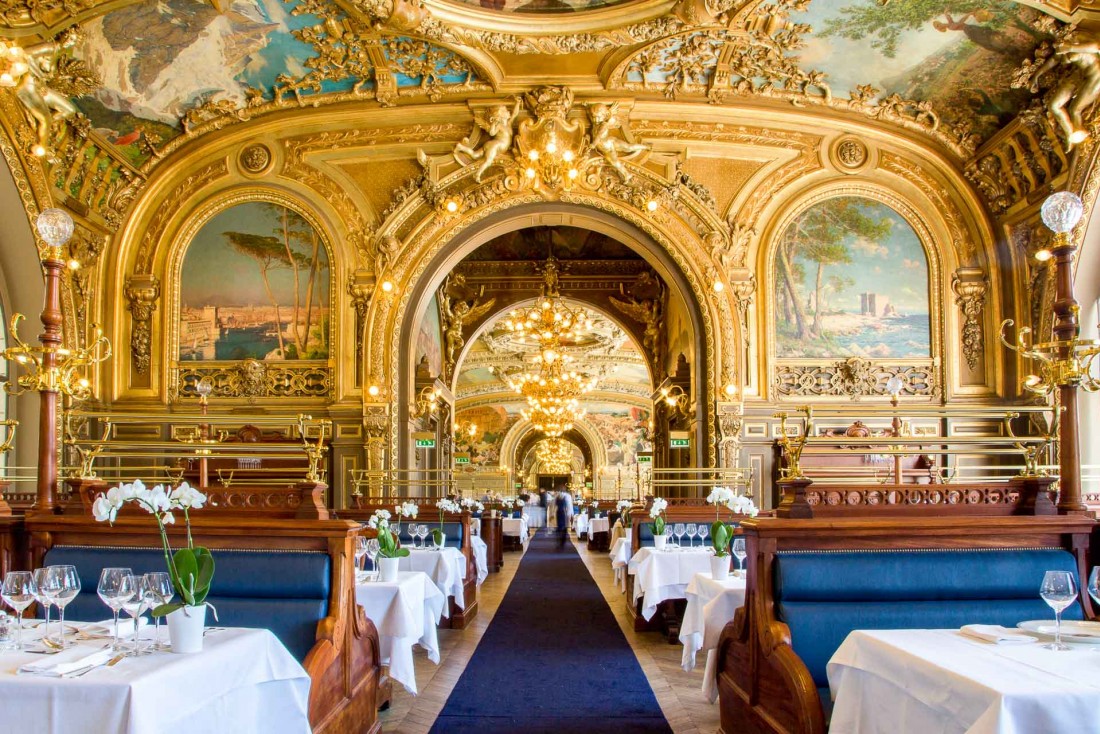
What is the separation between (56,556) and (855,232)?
11.8 meters

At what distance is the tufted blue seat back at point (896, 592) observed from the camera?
162 inches

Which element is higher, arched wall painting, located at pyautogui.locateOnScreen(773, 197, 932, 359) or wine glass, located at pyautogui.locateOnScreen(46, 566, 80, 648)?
arched wall painting, located at pyautogui.locateOnScreen(773, 197, 932, 359)

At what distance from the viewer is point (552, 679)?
6645 mm

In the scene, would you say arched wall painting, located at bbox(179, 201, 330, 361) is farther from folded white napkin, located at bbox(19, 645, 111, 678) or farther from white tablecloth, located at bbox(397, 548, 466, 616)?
folded white napkin, located at bbox(19, 645, 111, 678)

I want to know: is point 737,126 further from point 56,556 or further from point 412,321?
point 56,556

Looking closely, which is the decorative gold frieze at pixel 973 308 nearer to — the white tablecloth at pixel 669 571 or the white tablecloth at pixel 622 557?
the white tablecloth at pixel 622 557

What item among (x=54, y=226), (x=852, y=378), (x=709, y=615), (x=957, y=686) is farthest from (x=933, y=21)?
(x=957, y=686)

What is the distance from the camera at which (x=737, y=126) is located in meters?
13.5

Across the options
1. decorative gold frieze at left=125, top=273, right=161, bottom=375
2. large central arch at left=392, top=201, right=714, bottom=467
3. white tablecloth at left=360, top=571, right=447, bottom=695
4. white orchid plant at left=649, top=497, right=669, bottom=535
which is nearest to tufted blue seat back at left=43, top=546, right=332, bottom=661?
white tablecloth at left=360, top=571, right=447, bottom=695

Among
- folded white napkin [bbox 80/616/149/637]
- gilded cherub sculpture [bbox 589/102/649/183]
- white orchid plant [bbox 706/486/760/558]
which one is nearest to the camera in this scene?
folded white napkin [bbox 80/616/149/637]

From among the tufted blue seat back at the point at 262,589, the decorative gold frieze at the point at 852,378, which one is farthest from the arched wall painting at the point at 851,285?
the tufted blue seat back at the point at 262,589

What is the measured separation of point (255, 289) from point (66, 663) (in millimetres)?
11378

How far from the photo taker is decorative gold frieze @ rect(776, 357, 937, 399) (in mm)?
13156

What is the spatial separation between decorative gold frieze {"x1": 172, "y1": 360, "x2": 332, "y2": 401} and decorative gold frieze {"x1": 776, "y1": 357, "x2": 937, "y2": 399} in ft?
22.6
